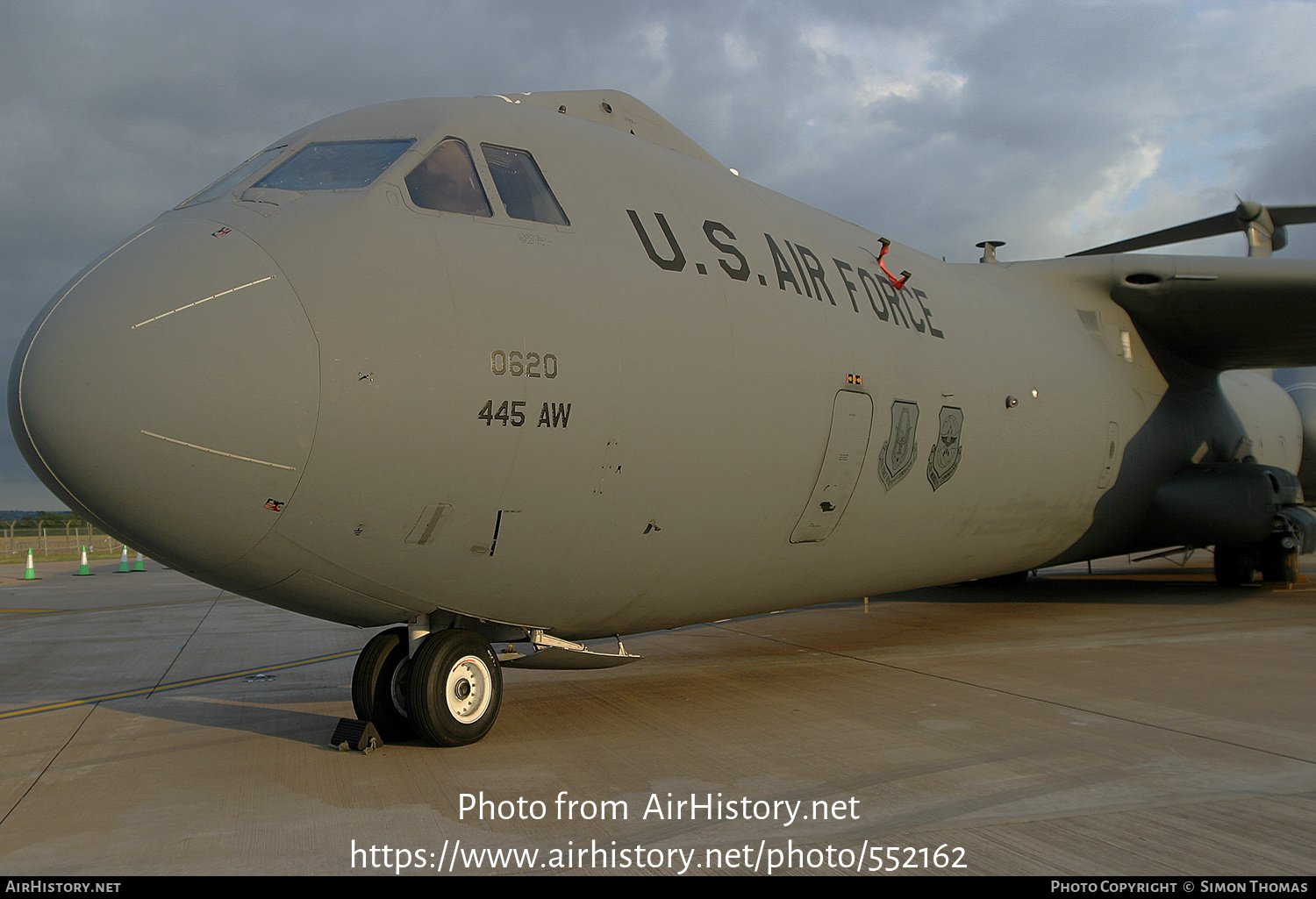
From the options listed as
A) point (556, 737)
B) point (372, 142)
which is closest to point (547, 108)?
point (372, 142)

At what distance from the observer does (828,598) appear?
7664 mm

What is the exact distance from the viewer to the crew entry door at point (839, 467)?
6566 mm

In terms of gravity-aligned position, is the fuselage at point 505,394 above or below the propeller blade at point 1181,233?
below

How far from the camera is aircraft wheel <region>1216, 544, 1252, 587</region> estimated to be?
46.8ft

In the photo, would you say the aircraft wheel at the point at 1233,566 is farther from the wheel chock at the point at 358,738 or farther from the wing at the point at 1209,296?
the wheel chock at the point at 358,738

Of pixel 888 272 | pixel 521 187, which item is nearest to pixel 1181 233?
pixel 888 272

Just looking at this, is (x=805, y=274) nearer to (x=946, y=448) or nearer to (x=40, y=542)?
(x=946, y=448)

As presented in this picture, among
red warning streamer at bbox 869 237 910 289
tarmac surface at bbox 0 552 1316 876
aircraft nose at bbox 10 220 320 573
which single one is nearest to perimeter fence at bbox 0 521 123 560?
tarmac surface at bbox 0 552 1316 876

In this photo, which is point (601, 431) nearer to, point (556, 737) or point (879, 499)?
point (556, 737)

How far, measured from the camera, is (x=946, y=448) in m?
7.68

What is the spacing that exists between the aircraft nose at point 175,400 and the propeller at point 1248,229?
14721 mm

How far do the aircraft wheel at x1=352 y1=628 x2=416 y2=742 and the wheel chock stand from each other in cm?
5

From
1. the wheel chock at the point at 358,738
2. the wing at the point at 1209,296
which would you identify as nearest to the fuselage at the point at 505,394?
the wheel chock at the point at 358,738
